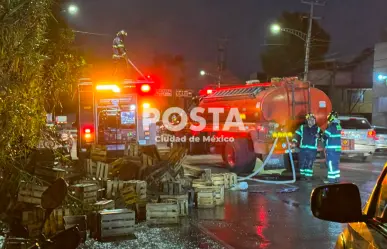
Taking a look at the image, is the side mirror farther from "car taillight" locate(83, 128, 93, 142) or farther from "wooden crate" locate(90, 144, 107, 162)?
"car taillight" locate(83, 128, 93, 142)

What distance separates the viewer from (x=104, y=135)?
44.1ft

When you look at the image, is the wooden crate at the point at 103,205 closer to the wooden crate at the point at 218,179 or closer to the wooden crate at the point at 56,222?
the wooden crate at the point at 56,222

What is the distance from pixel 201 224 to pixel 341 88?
116ft

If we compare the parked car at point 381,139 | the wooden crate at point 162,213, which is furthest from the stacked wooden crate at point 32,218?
the parked car at point 381,139

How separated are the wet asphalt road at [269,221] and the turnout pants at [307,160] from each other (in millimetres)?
472

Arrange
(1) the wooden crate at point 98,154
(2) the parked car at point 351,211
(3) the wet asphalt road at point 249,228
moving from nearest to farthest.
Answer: (2) the parked car at point 351,211 → (3) the wet asphalt road at point 249,228 → (1) the wooden crate at point 98,154

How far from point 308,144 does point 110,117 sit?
18.8ft

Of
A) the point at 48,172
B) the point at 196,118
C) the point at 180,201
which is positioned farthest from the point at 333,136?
the point at 48,172

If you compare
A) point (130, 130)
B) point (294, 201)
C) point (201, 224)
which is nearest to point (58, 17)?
point (201, 224)

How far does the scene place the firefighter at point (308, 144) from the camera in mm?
11234

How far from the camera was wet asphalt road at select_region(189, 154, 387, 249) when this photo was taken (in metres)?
6.28

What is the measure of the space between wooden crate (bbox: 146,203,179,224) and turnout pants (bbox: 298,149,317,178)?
200 inches

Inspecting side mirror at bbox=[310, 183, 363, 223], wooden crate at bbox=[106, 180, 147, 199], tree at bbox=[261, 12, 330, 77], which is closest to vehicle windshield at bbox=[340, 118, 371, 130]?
wooden crate at bbox=[106, 180, 147, 199]

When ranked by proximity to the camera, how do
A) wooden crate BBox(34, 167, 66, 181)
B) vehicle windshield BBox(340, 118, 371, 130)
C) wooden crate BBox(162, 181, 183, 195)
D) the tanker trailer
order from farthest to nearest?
vehicle windshield BBox(340, 118, 371, 130) < the tanker trailer < wooden crate BBox(162, 181, 183, 195) < wooden crate BBox(34, 167, 66, 181)
